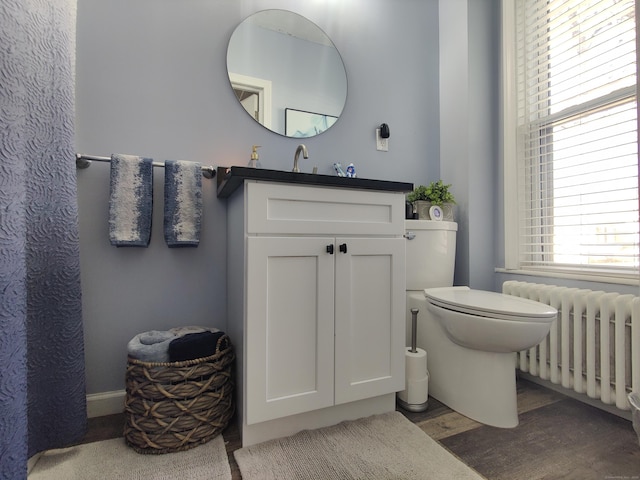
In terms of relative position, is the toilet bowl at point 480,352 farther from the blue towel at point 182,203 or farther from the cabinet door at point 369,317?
the blue towel at point 182,203

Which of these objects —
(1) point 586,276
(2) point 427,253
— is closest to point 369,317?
(2) point 427,253

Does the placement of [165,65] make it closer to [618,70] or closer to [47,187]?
[47,187]

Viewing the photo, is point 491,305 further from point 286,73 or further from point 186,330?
point 286,73

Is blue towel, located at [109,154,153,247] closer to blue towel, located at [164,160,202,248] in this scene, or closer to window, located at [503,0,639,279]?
blue towel, located at [164,160,202,248]

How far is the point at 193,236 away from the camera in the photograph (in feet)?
4.35

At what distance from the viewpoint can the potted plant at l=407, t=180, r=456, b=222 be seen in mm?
1702

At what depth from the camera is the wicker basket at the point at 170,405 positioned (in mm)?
1030

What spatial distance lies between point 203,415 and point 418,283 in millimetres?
1113

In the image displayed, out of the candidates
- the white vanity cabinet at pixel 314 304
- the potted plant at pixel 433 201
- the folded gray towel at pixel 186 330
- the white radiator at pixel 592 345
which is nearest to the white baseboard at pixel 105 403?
the folded gray towel at pixel 186 330

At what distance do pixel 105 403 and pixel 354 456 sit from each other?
101 cm

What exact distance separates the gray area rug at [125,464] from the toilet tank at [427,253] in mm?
1111

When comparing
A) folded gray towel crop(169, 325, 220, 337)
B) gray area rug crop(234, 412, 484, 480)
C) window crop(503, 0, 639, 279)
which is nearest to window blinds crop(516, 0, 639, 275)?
window crop(503, 0, 639, 279)

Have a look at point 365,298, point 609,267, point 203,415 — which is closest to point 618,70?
point 609,267

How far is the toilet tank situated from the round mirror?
73cm
